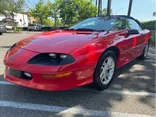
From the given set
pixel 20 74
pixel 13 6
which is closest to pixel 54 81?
pixel 20 74

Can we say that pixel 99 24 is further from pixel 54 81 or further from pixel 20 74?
pixel 20 74

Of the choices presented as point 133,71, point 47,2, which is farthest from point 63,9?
point 133,71

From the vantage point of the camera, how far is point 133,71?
485 cm

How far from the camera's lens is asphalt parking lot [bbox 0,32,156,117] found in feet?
9.01

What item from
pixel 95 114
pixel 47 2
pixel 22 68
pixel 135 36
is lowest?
pixel 95 114

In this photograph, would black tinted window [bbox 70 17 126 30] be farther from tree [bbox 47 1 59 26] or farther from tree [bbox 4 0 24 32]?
tree [bbox 47 1 59 26]

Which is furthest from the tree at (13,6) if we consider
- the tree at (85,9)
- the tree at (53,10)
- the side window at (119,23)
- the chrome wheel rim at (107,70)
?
the chrome wheel rim at (107,70)

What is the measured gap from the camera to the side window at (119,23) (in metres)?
4.26

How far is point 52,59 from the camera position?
2.88m

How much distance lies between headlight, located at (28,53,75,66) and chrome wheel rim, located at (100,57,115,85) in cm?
85

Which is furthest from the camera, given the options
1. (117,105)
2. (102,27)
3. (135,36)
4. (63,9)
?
(63,9)

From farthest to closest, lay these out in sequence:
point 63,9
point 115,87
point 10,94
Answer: point 63,9 → point 115,87 → point 10,94

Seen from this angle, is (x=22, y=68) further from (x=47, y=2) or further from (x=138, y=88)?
(x=47, y=2)

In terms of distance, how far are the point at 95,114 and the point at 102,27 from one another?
Result: 206cm
